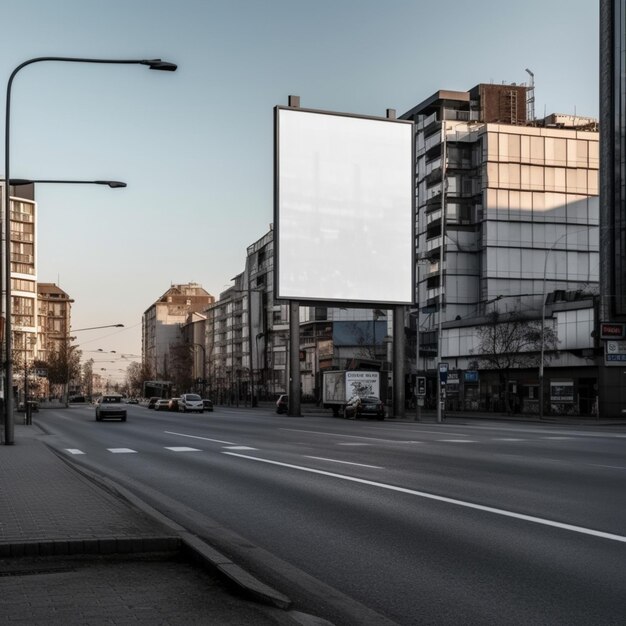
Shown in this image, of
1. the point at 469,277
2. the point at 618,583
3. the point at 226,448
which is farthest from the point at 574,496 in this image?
the point at 469,277

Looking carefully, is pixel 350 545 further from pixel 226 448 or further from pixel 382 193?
pixel 382 193

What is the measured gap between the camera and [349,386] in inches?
2542

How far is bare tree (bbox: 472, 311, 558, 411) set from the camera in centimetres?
6366

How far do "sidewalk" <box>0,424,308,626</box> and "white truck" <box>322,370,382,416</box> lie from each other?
53.2 m

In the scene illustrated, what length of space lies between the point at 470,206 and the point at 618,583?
92.2m

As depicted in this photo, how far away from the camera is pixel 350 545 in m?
9.32

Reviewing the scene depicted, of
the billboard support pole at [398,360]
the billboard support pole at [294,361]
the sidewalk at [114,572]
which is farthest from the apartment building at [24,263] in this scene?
the sidewalk at [114,572]

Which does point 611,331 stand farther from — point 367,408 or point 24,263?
point 24,263

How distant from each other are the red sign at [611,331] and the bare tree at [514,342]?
4634mm

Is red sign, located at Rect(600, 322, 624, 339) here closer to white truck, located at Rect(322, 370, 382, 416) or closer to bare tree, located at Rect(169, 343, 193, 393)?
white truck, located at Rect(322, 370, 382, 416)

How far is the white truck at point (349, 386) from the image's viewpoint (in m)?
64.6

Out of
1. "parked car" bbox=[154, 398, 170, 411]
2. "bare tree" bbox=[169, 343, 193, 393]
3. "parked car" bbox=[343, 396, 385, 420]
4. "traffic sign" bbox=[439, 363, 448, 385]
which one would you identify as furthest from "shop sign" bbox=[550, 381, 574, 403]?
"bare tree" bbox=[169, 343, 193, 393]

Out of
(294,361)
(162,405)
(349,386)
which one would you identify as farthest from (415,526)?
(162,405)

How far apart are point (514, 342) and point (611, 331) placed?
9.16 m
